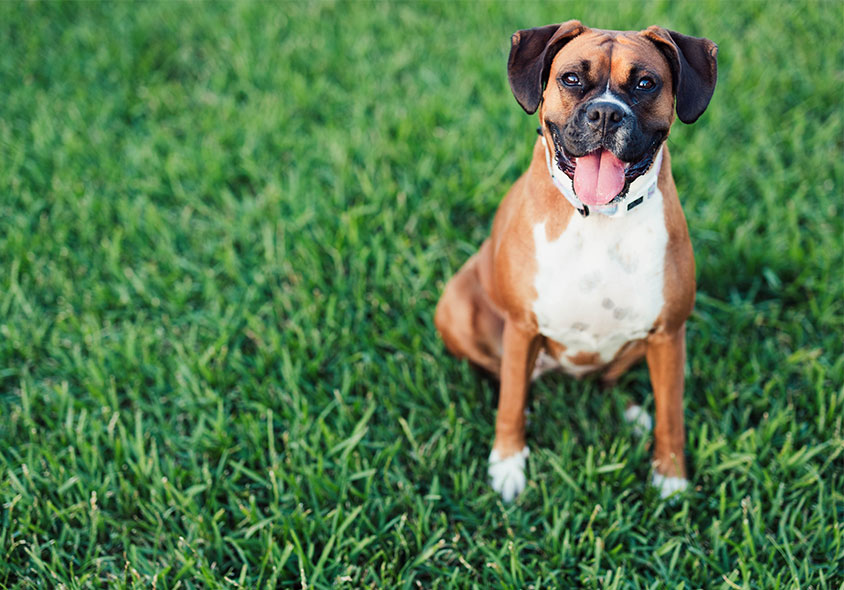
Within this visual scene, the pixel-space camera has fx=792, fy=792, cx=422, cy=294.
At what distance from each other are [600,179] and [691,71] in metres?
0.40

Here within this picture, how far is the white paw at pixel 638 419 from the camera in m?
3.10

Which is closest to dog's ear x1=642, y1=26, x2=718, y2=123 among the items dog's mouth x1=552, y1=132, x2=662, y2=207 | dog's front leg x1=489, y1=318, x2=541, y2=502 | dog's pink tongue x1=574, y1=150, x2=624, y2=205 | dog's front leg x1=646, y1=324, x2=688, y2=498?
dog's mouth x1=552, y1=132, x2=662, y2=207

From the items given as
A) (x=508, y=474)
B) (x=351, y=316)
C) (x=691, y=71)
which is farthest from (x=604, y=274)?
(x=351, y=316)

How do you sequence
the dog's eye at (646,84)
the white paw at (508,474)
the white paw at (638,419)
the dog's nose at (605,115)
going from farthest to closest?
the white paw at (638,419) → the white paw at (508,474) → the dog's eye at (646,84) → the dog's nose at (605,115)

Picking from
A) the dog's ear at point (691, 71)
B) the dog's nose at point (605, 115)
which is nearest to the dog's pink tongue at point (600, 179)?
the dog's nose at point (605, 115)

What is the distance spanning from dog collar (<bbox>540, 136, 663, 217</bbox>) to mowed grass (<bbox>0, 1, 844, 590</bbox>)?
0.99 meters

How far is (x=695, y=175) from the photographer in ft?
13.7

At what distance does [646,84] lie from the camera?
7.23 feet

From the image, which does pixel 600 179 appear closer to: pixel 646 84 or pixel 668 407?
pixel 646 84

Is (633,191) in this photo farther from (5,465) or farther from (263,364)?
(5,465)

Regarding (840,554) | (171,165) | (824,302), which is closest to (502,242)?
(840,554)

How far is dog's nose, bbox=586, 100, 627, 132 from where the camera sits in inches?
82.7

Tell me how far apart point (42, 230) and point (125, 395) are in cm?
130

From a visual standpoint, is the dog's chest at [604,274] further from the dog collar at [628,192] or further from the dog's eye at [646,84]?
the dog's eye at [646,84]
